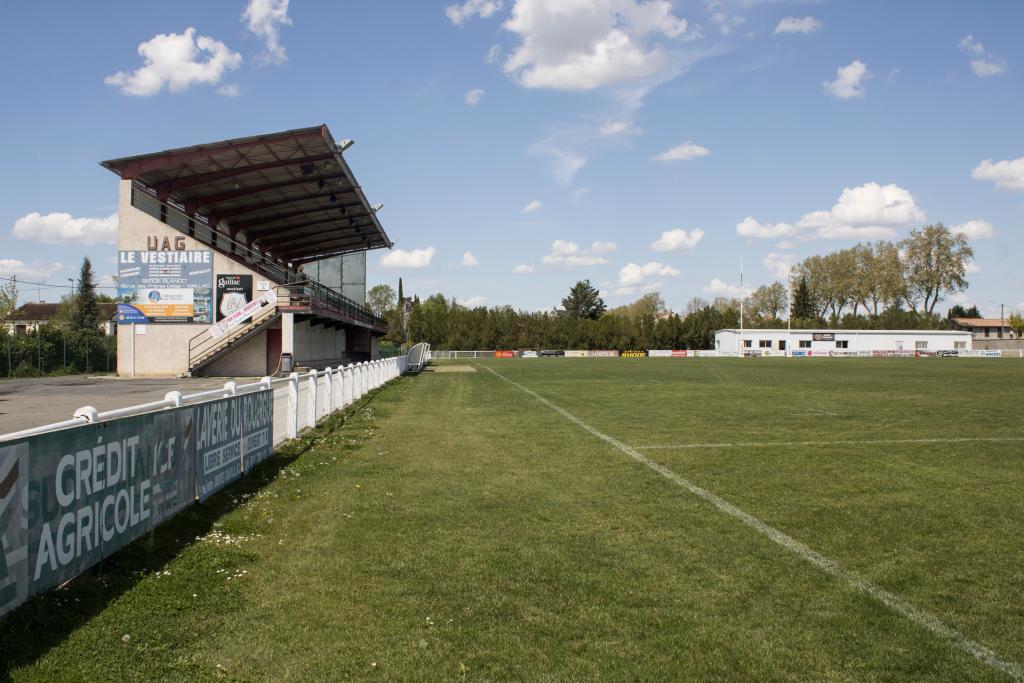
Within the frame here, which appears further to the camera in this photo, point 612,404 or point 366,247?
point 366,247

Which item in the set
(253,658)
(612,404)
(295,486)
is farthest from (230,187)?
(253,658)

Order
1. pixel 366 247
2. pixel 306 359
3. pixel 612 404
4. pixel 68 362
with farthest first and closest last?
pixel 366 247, pixel 306 359, pixel 68 362, pixel 612 404

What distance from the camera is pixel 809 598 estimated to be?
181 inches

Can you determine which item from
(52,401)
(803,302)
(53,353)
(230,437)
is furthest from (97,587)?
(803,302)

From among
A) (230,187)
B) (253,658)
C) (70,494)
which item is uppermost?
(230,187)

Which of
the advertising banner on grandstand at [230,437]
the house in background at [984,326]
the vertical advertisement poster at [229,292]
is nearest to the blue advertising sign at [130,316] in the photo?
the vertical advertisement poster at [229,292]

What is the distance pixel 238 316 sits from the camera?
109ft

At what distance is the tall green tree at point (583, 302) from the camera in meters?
130

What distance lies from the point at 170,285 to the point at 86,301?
2168 inches

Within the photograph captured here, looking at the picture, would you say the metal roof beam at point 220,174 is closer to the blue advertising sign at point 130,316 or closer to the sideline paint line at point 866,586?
the blue advertising sign at point 130,316

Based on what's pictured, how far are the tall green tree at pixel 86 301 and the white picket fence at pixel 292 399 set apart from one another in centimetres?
6452

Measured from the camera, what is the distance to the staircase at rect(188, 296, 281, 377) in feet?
110

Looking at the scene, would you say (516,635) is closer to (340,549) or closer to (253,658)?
(253,658)

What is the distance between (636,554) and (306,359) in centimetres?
3631
